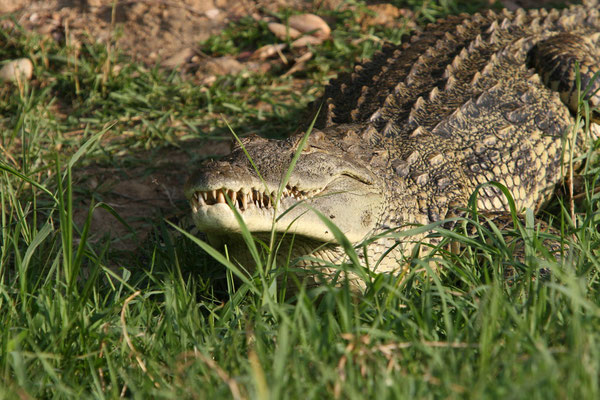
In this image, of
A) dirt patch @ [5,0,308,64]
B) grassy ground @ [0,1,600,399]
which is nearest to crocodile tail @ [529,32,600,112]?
grassy ground @ [0,1,600,399]

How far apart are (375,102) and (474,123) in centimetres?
62

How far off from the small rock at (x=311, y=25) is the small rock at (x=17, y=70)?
242cm

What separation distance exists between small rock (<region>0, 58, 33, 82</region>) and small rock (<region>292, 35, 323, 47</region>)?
7.69 feet

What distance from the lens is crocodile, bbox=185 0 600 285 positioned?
2834 millimetres

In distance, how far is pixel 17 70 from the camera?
5.50 metres

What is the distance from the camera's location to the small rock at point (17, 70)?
17.6 ft

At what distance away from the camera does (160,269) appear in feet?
11.3

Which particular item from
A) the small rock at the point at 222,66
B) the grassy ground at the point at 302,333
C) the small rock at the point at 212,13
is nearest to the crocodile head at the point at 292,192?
the grassy ground at the point at 302,333

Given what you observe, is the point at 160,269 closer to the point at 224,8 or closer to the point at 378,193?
the point at 378,193

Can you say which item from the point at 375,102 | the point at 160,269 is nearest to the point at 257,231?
the point at 160,269

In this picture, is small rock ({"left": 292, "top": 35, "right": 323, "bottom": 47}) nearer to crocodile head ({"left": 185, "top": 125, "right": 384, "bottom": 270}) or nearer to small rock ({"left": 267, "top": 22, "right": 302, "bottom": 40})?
small rock ({"left": 267, "top": 22, "right": 302, "bottom": 40})

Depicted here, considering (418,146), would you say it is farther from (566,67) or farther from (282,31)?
(282,31)

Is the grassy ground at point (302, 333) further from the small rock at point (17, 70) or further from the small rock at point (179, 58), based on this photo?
the small rock at point (179, 58)

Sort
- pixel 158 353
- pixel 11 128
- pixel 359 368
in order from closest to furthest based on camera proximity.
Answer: pixel 359 368
pixel 158 353
pixel 11 128
